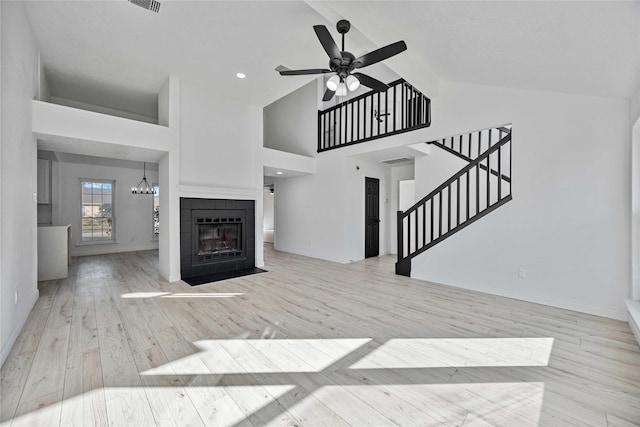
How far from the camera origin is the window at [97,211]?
748 cm

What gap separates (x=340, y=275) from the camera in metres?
5.14

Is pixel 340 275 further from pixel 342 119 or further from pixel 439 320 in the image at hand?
pixel 342 119

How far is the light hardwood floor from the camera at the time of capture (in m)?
1.66

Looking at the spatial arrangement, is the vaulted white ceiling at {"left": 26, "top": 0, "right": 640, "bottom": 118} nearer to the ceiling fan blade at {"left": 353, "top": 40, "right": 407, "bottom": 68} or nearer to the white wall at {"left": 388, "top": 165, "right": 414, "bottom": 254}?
the ceiling fan blade at {"left": 353, "top": 40, "right": 407, "bottom": 68}

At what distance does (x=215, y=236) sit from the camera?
528cm

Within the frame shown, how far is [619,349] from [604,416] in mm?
1244

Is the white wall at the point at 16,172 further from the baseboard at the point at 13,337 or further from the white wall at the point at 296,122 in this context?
the white wall at the point at 296,122

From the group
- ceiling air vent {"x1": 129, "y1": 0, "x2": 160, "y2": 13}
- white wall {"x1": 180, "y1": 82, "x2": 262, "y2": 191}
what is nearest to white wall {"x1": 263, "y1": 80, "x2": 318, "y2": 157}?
white wall {"x1": 180, "y1": 82, "x2": 262, "y2": 191}

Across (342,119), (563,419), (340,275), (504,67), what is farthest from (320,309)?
(342,119)

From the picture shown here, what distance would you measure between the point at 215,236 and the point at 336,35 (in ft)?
12.8

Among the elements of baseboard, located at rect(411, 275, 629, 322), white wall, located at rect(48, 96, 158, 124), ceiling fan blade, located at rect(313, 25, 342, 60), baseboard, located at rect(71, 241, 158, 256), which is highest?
white wall, located at rect(48, 96, 158, 124)

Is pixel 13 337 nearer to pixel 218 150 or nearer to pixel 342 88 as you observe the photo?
pixel 218 150

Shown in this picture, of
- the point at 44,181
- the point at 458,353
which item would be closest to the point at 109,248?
the point at 44,181

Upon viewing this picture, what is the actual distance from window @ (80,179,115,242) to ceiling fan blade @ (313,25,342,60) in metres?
7.82
